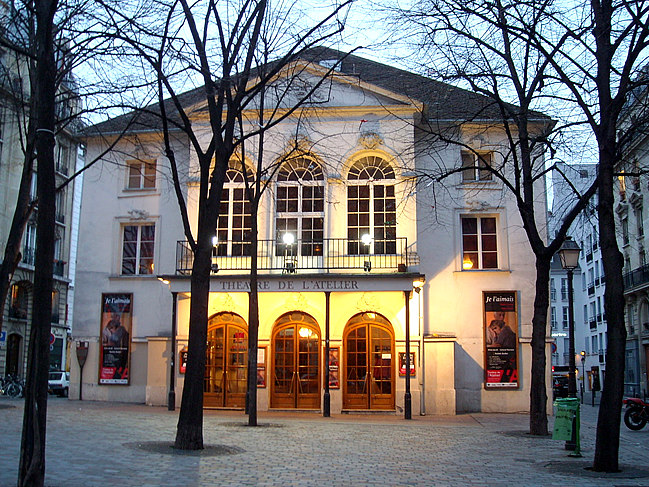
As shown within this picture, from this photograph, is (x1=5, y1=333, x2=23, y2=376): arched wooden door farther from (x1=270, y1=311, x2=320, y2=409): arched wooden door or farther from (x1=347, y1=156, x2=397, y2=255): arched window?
(x1=347, y1=156, x2=397, y2=255): arched window

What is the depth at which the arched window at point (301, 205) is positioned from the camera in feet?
82.1

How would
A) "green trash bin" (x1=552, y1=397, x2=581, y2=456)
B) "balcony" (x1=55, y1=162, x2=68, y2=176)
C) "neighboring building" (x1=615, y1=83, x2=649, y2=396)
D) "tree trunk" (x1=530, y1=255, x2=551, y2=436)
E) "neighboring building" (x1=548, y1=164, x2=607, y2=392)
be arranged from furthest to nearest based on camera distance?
1. "neighboring building" (x1=548, y1=164, x2=607, y2=392)
2. "balcony" (x1=55, y1=162, x2=68, y2=176)
3. "neighboring building" (x1=615, y1=83, x2=649, y2=396)
4. "tree trunk" (x1=530, y1=255, x2=551, y2=436)
5. "green trash bin" (x1=552, y1=397, x2=581, y2=456)

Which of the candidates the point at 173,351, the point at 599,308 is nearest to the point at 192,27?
the point at 173,351

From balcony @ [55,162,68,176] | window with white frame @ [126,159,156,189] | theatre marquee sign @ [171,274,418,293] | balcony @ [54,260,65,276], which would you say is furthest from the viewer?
balcony @ [54,260,65,276]

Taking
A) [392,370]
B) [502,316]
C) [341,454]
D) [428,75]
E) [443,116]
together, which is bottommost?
[341,454]

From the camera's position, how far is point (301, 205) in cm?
2527

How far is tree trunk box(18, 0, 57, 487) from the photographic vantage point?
7828 mm

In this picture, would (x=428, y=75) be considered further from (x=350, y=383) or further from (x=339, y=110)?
(x=350, y=383)

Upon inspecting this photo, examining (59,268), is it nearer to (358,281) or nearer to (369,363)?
(369,363)

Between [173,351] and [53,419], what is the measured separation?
22.5 ft

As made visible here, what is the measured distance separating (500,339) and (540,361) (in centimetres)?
782

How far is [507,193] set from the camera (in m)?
25.4

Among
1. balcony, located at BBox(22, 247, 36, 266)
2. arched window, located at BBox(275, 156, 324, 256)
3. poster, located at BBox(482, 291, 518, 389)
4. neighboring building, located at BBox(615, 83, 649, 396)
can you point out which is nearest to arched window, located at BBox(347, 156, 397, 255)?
arched window, located at BBox(275, 156, 324, 256)

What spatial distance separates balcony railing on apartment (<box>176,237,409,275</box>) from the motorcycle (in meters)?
7.90
